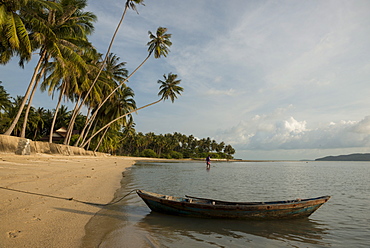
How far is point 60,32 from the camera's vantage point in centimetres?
2212

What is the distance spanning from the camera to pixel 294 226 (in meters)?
6.89

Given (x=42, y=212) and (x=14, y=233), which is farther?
(x=42, y=212)

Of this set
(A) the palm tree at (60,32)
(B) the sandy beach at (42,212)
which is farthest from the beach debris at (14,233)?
(A) the palm tree at (60,32)

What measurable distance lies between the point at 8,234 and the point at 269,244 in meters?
5.51

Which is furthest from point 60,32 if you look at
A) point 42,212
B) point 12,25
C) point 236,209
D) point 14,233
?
point 236,209

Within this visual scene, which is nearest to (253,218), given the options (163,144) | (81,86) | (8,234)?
(8,234)

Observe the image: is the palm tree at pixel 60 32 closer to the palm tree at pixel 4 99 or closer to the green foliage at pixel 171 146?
the palm tree at pixel 4 99

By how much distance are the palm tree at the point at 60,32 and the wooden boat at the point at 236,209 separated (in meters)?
17.6

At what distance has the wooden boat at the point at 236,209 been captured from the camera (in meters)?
6.89

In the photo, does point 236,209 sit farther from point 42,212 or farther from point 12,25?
point 12,25

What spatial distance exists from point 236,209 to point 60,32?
23.5m

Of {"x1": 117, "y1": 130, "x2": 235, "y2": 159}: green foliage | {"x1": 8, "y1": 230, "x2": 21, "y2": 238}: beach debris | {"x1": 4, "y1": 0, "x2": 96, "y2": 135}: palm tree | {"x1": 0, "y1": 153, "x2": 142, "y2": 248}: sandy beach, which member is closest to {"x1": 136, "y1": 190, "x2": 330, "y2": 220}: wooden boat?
{"x1": 0, "y1": 153, "x2": 142, "y2": 248}: sandy beach

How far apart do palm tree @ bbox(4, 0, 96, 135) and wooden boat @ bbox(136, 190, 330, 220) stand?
57.6ft

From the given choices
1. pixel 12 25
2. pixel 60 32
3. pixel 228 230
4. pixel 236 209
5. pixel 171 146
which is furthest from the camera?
pixel 171 146
